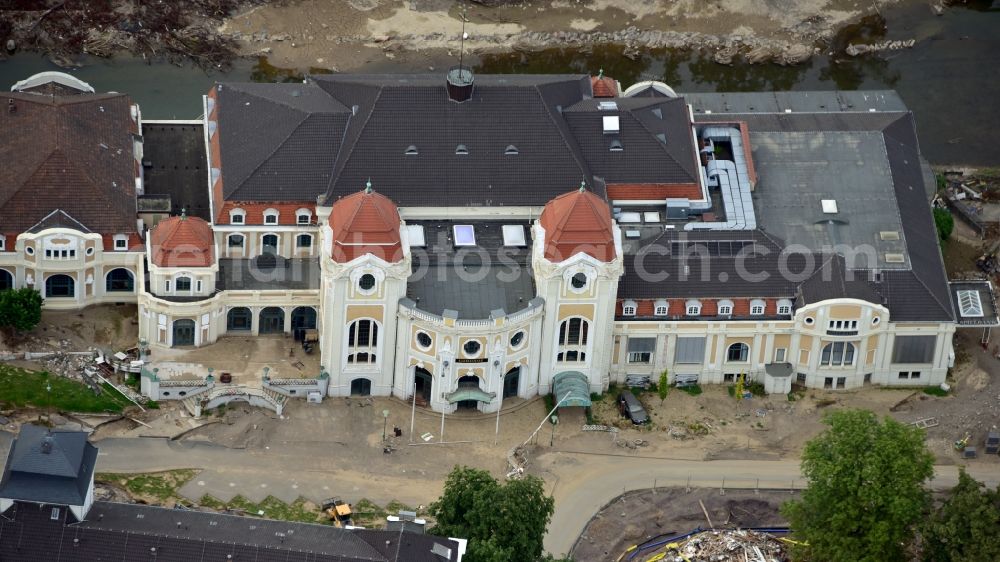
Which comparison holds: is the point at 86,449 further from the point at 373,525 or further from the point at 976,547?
the point at 976,547

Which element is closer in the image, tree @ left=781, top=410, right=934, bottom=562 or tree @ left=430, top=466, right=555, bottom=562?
tree @ left=430, top=466, right=555, bottom=562

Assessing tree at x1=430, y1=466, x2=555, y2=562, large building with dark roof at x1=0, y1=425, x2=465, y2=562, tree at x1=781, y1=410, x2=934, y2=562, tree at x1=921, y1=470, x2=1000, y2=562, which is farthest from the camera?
tree at x1=781, y1=410, x2=934, y2=562

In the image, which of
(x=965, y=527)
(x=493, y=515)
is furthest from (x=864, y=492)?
(x=493, y=515)

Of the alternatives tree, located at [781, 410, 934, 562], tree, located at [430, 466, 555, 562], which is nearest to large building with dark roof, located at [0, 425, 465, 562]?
tree, located at [430, 466, 555, 562]

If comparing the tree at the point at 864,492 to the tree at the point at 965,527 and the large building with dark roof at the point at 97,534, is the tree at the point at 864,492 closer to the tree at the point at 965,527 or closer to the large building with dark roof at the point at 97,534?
the tree at the point at 965,527

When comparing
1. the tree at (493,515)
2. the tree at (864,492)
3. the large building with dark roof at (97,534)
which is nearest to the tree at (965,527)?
the tree at (864,492)

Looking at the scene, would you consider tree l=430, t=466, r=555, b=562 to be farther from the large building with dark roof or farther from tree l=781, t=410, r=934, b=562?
tree l=781, t=410, r=934, b=562

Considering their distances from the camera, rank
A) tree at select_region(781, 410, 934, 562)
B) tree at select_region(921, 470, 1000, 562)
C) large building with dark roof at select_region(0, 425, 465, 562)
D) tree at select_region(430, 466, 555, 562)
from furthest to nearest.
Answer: tree at select_region(781, 410, 934, 562) < tree at select_region(430, 466, 555, 562) < tree at select_region(921, 470, 1000, 562) < large building with dark roof at select_region(0, 425, 465, 562)

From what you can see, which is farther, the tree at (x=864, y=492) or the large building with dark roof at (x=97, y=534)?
the tree at (x=864, y=492)
